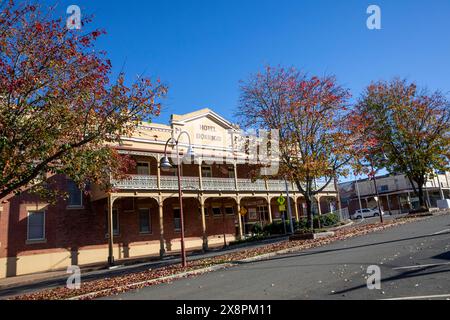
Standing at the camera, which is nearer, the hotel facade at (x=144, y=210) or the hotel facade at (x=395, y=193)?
the hotel facade at (x=144, y=210)

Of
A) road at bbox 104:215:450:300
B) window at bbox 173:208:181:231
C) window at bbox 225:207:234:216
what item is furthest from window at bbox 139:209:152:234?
road at bbox 104:215:450:300

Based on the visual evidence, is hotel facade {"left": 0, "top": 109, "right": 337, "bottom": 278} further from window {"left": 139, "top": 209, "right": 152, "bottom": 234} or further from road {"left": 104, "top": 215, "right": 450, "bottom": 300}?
road {"left": 104, "top": 215, "right": 450, "bottom": 300}

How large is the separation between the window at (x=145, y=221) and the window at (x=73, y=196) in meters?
4.38

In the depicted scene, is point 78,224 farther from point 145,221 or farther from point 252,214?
point 252,214

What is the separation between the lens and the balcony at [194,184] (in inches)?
950

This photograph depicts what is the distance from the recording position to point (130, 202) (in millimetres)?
26406

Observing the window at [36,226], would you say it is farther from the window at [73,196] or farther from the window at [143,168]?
the window at [143,168]

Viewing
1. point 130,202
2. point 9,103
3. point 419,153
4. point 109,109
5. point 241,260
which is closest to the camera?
point 9,103

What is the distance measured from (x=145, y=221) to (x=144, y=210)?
80 cm

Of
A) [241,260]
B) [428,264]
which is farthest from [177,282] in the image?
[428,264]

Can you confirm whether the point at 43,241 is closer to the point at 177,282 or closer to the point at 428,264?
the point at 177,282

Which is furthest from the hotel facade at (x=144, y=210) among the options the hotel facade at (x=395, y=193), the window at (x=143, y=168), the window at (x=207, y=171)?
the hotel facade at (x=395, y=193)

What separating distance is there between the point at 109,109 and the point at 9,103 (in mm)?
2944
